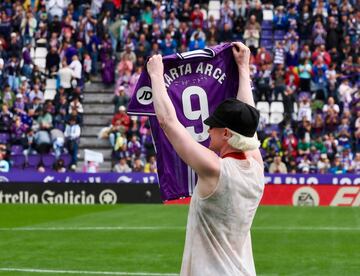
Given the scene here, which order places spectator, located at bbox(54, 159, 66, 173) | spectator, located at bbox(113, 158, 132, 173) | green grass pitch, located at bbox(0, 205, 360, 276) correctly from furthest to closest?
spectator, located at bbox(54, 159, 66, 173)
spectator, located at bbox(113, 158, 132, 173)
green grass pitch, located at bbox(0, 205, 360, 276)

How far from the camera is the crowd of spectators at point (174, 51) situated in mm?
35656

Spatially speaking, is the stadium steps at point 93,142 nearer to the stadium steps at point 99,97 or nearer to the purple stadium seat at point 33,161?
the stadium steps at point 99,97

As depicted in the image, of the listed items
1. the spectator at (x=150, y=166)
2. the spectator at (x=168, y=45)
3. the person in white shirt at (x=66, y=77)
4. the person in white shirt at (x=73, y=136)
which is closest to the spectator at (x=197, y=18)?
the spectator at (x=168, y=45)

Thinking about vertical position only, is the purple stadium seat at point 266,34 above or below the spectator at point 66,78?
above

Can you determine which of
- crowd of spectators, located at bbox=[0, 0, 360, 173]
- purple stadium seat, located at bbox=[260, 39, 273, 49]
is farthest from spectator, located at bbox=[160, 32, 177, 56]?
purple stadium seat, located at bbox=[260, 39, 273, 49]

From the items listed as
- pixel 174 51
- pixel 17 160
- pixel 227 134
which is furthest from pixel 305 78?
pixel 227 134

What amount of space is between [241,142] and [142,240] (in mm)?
13325

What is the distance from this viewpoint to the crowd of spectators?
3566cm

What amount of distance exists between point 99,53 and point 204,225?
116ft

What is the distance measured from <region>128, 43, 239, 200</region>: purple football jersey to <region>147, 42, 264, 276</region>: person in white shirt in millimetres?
2050

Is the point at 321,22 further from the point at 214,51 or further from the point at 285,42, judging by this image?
the point at 214,51

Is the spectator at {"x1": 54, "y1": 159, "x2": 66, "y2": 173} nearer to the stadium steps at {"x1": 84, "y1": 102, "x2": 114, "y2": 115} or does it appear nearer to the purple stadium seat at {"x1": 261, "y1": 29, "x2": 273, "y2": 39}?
the stadium steps at {"x1": 84, "y1": 102, "x2": 114, "y2": 115}

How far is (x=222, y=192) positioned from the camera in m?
6.21

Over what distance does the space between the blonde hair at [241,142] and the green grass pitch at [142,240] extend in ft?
28.6
